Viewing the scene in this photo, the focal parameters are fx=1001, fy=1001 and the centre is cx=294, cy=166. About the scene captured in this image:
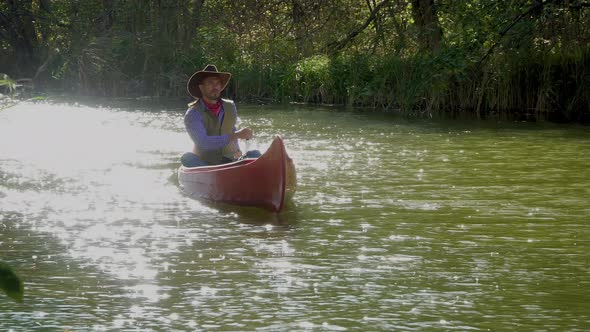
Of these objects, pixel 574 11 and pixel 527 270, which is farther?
pixel 574 11

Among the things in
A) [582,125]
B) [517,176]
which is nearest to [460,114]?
[582,125]

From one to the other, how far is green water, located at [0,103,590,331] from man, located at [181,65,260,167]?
50cm

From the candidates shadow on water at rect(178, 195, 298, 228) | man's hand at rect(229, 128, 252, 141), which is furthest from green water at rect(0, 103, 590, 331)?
man's hand at rect(229, 128, 252, 141)

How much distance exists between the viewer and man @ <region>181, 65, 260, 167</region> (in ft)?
29.1

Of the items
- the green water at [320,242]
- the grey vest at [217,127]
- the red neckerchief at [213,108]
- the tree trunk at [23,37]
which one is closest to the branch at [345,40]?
the green water at [320,242]

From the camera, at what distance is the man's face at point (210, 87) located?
888 cm

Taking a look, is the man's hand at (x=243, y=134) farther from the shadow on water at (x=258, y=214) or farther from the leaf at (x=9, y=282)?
the leaf at (x=9, y=282)

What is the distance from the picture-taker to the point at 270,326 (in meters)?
4.84

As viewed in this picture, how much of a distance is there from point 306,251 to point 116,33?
1645 cm

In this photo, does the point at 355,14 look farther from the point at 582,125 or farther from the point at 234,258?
the point at 234,258

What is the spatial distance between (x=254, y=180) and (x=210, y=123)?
108 centimetres

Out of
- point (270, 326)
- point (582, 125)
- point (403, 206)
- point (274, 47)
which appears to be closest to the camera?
point (270, 326)

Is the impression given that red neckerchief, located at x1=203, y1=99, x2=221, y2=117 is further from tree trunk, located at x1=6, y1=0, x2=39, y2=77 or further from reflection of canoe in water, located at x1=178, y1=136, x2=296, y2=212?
tree trunk, located at x1=6, y1=0, x2=39, y2=77

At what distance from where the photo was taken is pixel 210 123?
29.7 feet
